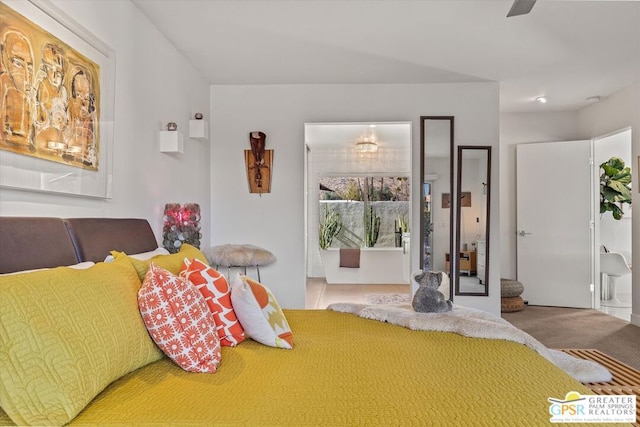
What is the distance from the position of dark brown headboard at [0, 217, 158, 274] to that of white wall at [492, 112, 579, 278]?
5.10m

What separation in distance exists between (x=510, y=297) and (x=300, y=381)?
182 inches

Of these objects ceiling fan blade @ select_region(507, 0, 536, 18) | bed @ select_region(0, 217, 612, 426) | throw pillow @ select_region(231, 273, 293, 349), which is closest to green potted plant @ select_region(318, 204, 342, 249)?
ceiling fan blade @ select_region(507, 0, 536, 18)

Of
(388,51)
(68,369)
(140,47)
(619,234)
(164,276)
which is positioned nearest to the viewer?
(68,369)

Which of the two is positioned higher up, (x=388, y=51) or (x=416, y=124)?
(x=388, y=51)

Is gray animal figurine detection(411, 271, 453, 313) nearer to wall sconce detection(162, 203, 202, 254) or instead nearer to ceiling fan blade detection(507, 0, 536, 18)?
ceiling fan blade detection(507, 0, 536, 18)

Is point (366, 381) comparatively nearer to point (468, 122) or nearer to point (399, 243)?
point (468, 122)

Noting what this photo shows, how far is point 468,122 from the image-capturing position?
463cm

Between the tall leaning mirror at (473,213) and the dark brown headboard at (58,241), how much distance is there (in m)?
3.30

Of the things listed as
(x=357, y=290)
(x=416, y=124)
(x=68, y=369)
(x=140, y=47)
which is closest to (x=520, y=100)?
(x=416, y=124)

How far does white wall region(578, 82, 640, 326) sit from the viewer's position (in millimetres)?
4684

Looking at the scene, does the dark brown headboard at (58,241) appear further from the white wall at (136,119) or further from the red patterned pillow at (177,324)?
the red patterned pillow at (177,324)

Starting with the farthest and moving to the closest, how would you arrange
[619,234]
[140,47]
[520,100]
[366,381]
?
[619,234], [520,100], [140,47], [366,381]

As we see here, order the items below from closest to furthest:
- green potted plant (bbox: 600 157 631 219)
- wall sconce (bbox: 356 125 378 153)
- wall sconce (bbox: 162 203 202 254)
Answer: wall sconce (bbox: 162 203 202 254), green potted plant (bbox: 600 157 631 219), wall sconce (bbox: 356 125 378 153)

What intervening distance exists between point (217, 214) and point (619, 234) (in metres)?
5.95
